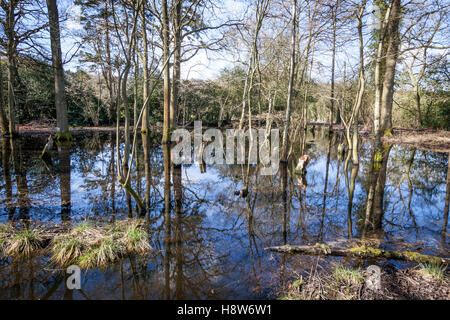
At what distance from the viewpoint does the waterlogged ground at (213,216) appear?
9.27 ft

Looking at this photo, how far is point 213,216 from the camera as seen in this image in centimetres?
Answer: 491

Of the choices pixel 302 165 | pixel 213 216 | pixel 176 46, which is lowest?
pixel 213 216

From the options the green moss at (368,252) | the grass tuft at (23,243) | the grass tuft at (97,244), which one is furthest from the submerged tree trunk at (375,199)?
the grass tuft at (23,243)

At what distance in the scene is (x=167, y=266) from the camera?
3.14 meters

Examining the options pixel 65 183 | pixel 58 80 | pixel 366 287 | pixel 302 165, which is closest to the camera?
pixel 366 287

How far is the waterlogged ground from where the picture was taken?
283 cm

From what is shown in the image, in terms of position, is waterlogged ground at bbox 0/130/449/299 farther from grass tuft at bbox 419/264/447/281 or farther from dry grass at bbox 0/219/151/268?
grass tuft at bbox 419/264/447/281

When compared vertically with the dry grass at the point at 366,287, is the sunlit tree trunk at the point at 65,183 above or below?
above

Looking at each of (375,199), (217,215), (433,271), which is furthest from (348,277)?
(375,199)

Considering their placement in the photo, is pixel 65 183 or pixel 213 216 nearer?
pixel 213 216

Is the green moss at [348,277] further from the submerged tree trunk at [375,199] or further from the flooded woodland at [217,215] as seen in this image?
the submerged tree trunk at [375,199]

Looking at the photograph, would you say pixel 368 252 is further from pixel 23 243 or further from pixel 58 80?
pixel 58 80
